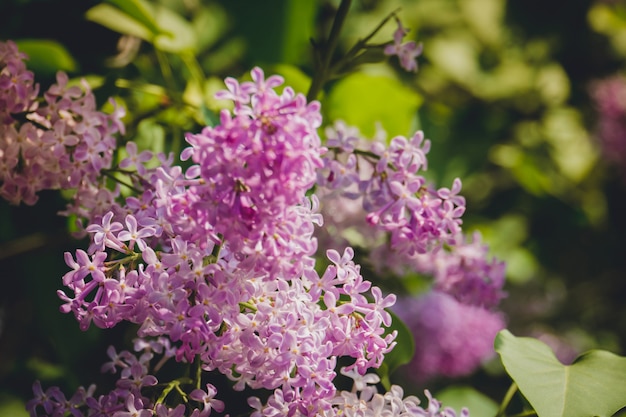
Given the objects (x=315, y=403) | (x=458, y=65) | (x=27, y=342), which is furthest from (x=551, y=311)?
(x=315, y=403)

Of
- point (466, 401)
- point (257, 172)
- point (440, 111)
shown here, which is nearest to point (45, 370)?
point (466, 401)

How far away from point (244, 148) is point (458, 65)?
1.52m

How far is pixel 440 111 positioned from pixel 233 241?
111 centimetres

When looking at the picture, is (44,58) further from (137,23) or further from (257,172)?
(257,172)

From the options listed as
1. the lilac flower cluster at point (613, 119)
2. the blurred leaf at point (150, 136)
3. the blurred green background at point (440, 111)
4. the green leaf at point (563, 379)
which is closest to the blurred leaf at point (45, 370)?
the blurred green background at point (440, 111)

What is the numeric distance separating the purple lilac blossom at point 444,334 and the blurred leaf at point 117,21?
0.86m

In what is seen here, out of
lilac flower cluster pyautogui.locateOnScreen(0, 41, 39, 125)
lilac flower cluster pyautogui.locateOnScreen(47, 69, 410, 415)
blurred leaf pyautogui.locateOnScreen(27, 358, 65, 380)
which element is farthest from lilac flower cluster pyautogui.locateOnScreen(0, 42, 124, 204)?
blurred leaf pyautogui.locateOnScreen(27, 358, 65, 380)

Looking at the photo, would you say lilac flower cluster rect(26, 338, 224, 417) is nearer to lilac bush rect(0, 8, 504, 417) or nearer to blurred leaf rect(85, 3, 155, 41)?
lilac bush rect(0, 8, 504, 417)

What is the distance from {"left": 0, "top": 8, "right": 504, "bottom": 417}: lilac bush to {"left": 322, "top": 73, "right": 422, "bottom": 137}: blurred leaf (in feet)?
1.27

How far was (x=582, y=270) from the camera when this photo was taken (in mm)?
2338

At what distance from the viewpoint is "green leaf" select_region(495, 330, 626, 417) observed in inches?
28.3

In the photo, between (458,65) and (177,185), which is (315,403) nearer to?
(177,185)

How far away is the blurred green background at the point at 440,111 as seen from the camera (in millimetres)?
1082

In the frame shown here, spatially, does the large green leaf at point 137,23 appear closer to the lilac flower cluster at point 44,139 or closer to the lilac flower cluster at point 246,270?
the lilac flower cluster at point 44,139
